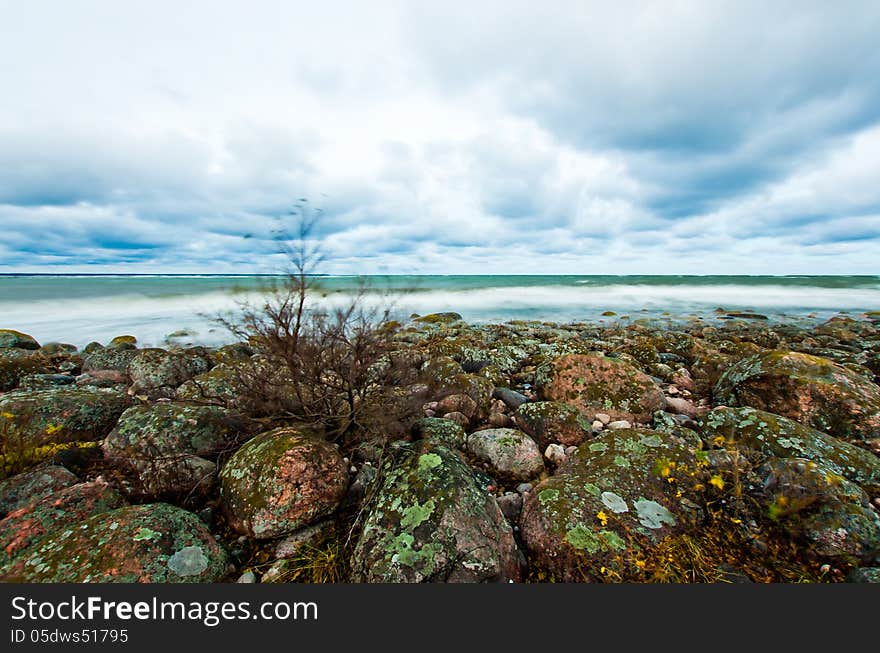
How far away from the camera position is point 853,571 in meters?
2.43

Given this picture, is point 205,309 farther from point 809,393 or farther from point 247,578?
point 809,393

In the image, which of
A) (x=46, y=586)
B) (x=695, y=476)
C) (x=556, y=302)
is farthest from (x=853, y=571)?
(x=556, y=302)

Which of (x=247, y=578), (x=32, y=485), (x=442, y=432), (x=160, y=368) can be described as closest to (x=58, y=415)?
(x=32, y=485)

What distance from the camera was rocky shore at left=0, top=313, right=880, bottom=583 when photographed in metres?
2.56

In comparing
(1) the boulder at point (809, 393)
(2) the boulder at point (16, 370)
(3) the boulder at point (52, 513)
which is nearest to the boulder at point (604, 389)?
(1) the boulder at point (809, 393)

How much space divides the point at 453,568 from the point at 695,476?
7.66 ft

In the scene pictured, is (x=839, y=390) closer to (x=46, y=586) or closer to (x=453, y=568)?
(x=453, y=568)

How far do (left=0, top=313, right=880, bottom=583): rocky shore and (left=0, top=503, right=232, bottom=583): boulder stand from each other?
0.03ft

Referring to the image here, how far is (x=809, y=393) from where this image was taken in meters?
4.82

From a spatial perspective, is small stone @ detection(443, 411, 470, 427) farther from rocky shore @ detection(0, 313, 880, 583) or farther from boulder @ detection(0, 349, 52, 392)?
boulder @ detection(0, 349, 52, 392)

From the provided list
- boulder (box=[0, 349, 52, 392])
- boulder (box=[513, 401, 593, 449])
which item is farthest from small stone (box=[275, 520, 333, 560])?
boulder (box=[0, 349, 52, 392])

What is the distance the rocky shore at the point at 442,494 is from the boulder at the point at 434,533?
0.01 meters

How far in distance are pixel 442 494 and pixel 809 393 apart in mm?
→ 5330

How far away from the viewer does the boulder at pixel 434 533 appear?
2.49 metres
